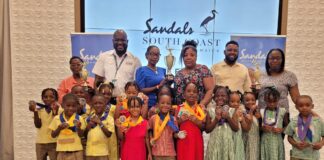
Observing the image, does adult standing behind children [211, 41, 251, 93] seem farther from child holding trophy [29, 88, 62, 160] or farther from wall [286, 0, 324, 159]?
wall [286, 0, 324, 159]

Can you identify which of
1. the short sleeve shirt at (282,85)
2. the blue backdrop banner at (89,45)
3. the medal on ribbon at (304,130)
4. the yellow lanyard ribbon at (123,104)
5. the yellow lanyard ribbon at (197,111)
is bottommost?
the medal on ribbon at (304,130)

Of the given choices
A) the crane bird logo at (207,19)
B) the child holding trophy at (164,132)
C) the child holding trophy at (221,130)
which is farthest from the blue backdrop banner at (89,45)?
the child holding trophy at (221,130)

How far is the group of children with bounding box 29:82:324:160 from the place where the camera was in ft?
9.86

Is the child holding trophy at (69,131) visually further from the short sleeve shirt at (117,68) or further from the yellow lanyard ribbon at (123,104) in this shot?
the short sleeve shirt at (117,68)

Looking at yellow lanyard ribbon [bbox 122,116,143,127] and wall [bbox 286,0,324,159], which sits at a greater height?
wall [bbox 286,0,324,159]

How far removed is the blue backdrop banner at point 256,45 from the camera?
4707 mm

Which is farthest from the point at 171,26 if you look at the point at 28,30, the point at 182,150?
the point at 182,150

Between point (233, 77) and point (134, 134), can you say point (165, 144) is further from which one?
point (233, 77)

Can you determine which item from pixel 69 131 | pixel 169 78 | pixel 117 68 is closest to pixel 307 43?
pixel 169 78

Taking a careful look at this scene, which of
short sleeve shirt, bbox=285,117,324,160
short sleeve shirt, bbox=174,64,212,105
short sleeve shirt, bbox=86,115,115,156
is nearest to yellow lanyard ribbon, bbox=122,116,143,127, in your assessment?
short sleeve shirt, bbox=86,115,115,156

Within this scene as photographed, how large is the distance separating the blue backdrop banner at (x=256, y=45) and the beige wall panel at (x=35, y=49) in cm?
262

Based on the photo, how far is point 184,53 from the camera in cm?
329

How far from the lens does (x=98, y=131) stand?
3.05 m

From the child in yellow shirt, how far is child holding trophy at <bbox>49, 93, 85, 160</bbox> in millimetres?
83
